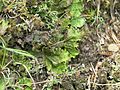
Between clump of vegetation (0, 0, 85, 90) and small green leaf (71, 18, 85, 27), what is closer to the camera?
clump of vegetation (0, 0, 85, 90)

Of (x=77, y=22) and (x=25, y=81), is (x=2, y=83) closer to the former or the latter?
(x=25, y=81)

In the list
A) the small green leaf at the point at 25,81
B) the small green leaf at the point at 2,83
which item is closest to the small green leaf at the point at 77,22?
the small green leaf at the point at 25,81

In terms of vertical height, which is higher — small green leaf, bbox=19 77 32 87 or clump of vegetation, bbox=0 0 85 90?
clump of vegetation, bbox=0 0 85 90

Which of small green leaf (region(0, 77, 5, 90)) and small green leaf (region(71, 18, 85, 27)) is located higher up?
small green leaf (region(71, 18, 85, 27))

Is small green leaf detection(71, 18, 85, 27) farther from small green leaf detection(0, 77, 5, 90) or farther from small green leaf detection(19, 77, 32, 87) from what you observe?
small green leaf detection(0, 77, 5, 90)

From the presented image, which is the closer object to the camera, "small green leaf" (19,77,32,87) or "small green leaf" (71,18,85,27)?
"small green leaf" (19,77,32,87)

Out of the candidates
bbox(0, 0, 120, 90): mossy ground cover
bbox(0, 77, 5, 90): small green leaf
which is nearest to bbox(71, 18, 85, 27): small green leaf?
bbox(0, 0, 120, 90): mossy ground cover

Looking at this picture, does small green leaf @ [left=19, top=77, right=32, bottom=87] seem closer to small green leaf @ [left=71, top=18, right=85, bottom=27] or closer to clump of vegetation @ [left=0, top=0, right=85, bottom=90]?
clump of vegetation @ [left=0, top=0, right=85, bottom=90]

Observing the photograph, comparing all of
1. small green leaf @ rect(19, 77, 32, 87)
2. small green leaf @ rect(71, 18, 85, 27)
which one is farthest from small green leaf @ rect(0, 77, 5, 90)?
small green leaf @ rect(71, 18, 85, 27)

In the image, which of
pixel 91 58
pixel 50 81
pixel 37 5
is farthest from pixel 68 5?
pixel 50 81

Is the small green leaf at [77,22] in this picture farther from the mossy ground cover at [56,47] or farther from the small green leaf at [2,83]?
the small green leaf at [2,83]
